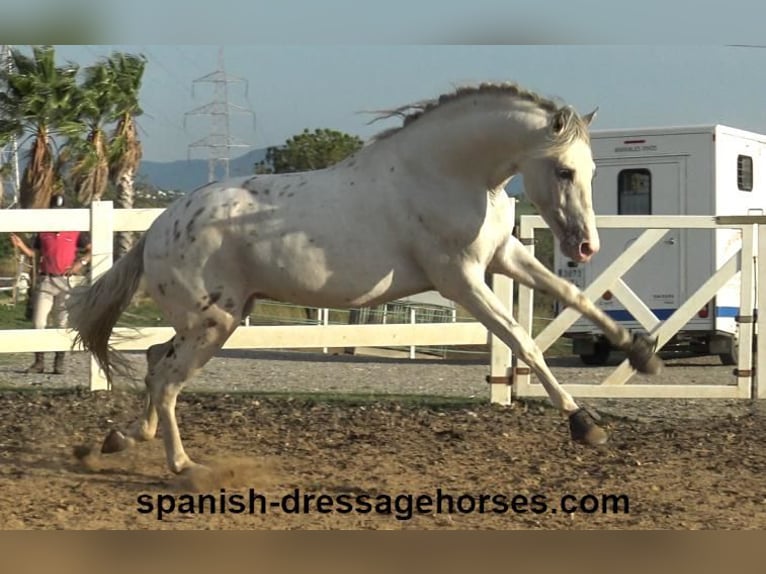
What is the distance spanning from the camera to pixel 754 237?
29.2 ft

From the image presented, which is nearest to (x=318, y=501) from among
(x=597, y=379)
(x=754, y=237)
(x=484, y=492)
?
(x=484, y=492)

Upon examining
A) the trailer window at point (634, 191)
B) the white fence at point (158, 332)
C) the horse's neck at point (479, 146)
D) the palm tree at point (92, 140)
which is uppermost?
the palm tree at point (92, 140)

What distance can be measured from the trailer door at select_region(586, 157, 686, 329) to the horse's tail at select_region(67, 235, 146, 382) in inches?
319

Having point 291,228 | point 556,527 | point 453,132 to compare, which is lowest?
point 556,527

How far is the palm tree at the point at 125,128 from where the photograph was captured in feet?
84.7

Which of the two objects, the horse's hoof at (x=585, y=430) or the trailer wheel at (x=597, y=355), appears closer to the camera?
the horse's hoof at (x=585, y=430)

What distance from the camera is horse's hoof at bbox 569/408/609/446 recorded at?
212 inches

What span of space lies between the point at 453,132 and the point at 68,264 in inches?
224

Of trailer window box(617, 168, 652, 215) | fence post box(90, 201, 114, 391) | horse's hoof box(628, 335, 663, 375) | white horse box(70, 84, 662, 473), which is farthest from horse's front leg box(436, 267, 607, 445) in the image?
trailer window box(617, 168, 652, 215)

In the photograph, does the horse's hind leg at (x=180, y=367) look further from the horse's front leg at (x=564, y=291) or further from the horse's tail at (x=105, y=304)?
the horse's front leg at (x=564, y=291)

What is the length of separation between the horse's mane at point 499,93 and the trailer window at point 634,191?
8.31 metres

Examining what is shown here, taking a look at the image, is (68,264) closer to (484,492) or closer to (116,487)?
(116,487)

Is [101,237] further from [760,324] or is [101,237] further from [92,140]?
[92,140]

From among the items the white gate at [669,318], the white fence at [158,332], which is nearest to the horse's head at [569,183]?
the white gate at [669,318]
